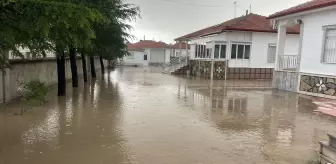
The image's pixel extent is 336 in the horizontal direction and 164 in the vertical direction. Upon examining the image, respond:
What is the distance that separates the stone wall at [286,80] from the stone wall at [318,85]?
1.73ft

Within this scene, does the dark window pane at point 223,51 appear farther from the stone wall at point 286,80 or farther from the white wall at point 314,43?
the white wall at point 314,43

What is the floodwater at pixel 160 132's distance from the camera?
5672mm

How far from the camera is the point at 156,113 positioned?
32.3ft

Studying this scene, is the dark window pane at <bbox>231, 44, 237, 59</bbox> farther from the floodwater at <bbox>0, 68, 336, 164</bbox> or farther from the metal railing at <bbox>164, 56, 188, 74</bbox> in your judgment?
the floodwater at <bbox>0, 68, 336, 164</bbox>

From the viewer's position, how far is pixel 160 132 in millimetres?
7438

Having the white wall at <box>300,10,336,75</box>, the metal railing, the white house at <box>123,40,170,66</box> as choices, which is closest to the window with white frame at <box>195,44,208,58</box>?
the metal railing

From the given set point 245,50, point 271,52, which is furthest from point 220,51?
point 271,52

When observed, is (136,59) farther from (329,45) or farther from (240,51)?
(329,45)

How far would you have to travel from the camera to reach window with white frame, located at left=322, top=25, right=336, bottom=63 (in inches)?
537

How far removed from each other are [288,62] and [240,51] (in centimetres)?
823

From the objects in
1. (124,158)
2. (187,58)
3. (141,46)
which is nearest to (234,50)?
(187,58)

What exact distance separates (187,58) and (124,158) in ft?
91.5

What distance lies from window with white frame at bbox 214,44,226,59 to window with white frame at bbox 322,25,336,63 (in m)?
11.6

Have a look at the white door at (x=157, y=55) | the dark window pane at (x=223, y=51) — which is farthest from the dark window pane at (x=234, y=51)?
the white door at (x=157, y=55)
